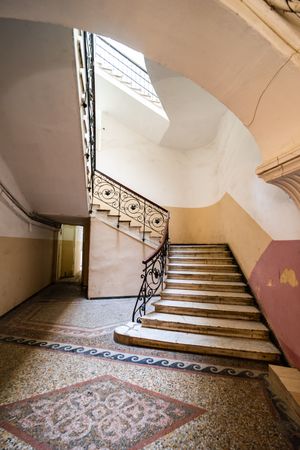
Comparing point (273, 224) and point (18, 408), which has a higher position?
point (273, 224)

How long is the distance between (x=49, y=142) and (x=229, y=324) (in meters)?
3.04

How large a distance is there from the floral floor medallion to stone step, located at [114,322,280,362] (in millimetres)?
632

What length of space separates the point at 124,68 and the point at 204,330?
6908mm

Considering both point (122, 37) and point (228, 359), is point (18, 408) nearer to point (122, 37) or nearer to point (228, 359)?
point (228, 359)

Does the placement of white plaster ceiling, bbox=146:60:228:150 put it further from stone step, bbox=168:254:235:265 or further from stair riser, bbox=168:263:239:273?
stair riser, bbox=168:263:239:273

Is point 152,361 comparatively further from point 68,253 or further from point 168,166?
point 68,253

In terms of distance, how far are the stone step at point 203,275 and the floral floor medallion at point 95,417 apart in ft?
→ 6.64

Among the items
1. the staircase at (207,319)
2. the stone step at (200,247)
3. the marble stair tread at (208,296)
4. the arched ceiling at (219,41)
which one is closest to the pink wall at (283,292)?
the staircase at (207,319)

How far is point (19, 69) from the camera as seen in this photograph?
177 centimetres

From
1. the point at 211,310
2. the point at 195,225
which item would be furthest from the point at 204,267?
the point at 195,225

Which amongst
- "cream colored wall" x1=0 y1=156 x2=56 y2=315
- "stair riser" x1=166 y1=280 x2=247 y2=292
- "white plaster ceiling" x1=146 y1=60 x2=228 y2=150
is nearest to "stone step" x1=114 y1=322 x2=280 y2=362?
"stair riser" x1=166 y1=280 x2=247 y2=292

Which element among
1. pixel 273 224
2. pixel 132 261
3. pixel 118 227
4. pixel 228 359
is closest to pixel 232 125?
pixel 273 224

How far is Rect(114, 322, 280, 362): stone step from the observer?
192cm

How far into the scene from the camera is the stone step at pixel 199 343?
1923 millimetres
